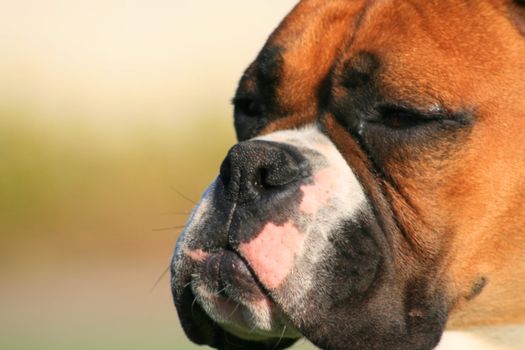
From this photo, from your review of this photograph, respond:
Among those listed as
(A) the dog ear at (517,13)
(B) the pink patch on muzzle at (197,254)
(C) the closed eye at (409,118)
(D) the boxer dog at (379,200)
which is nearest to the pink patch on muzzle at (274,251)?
(D) the boxer dog at (379,200)

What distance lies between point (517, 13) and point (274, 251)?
170 cm

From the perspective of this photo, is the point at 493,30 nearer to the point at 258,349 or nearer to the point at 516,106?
the point at 516,106

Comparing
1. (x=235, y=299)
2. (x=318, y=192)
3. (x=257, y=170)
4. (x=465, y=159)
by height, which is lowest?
(x=235, y=299)

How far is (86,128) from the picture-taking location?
1756 centimetres

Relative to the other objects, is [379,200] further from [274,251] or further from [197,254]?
[197,254]

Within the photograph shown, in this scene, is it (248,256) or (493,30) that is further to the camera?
(493,30)

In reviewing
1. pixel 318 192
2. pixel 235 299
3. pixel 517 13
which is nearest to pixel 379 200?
pixel 318 192

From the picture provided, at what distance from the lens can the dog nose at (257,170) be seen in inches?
208

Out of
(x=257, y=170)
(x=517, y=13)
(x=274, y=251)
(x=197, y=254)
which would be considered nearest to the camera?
(x=274, y=251)

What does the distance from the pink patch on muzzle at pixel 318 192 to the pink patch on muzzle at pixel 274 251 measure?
0.37 feet

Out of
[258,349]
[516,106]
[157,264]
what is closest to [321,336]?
[258,349]

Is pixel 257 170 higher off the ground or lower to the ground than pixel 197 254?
higher

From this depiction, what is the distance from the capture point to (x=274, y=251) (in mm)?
5176

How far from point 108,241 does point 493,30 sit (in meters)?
12.1
